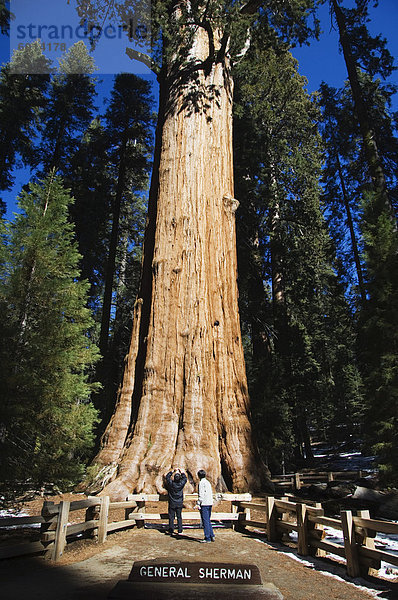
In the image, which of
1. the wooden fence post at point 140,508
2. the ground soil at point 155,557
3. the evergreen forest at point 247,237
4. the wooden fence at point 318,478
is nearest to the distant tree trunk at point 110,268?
the evergreen forest at point 247,237

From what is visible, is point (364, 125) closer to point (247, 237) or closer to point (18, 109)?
point (247, 237)

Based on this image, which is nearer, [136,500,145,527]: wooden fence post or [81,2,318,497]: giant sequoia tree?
[136,500,145,527]: wooden fence post

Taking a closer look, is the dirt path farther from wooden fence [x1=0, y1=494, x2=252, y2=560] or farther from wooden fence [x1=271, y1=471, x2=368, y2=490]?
wooden fence [x1=271, y1=471, x2=368, y2=490]

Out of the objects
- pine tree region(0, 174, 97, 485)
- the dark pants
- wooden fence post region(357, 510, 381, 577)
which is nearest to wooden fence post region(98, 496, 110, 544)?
the dark pants

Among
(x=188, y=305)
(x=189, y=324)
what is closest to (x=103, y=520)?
(x=189, y=324)

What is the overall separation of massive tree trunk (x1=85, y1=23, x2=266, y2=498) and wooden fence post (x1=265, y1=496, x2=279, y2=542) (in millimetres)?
1288

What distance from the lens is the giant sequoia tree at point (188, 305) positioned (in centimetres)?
743

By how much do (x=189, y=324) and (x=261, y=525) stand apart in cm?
386

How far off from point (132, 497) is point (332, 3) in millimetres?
18607

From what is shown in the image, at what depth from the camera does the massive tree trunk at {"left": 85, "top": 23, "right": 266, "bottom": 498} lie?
7.38m

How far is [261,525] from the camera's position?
20.8 feet

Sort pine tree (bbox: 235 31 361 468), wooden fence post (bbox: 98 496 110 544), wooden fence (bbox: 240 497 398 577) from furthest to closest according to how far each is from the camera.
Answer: pine tree (bbox: 235 31 361 468)
wooden fence post (bbox: 98 496 110 544)
wooden fence (bbox: 240 497 398 577)

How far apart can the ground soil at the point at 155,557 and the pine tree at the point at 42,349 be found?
Result: 5.43 ft

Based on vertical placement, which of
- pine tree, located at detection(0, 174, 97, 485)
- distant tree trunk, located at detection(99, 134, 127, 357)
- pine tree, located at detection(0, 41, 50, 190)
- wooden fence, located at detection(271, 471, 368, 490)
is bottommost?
wooden fence, located at detection(271, 471, 368, 490)
